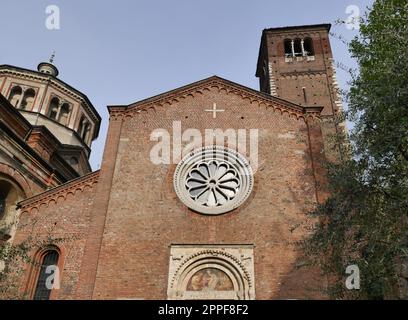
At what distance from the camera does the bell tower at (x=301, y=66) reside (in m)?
→ 20.6

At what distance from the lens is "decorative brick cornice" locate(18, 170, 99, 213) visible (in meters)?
13.6

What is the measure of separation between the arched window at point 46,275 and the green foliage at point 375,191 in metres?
7.95

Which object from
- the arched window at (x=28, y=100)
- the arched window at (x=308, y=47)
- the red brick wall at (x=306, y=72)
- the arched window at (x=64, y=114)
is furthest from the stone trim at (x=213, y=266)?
the arched window at (x=28, y=100)

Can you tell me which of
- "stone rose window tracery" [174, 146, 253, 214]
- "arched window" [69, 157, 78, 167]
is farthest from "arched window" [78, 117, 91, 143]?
"stone rose window tracery" [174, 146, 253, 214]

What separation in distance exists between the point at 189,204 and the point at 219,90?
17.2ft

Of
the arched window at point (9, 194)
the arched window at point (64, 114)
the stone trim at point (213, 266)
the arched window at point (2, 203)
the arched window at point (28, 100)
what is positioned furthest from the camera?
the arched window at point (64, 114)

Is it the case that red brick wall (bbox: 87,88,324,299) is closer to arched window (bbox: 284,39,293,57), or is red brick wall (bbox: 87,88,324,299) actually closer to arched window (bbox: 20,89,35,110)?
arched window (bbox: 284,39,293,57)

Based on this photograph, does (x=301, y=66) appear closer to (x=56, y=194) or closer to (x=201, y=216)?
(x=201, y=216)

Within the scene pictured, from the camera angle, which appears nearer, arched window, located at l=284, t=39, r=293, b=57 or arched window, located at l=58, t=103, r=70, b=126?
arched window, located at l=284, t=39, r=293, b=57

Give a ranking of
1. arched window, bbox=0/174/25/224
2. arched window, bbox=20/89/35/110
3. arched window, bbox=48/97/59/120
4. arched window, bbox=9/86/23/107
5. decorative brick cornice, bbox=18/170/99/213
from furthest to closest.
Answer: arched window, bbox=48/97/59/120
arched window, bbox=20/89/35/110
arched window, bbox=9/86/23/107
arched window, bbox=0/174/25/224
decorative brick cornice, bbox=18/170/99/213

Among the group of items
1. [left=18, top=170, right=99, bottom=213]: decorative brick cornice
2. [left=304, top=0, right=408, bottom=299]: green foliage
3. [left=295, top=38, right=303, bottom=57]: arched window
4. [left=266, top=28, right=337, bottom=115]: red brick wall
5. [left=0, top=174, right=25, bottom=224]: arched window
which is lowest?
[left=304, top=0, right=408, bottom=299]: green foliage

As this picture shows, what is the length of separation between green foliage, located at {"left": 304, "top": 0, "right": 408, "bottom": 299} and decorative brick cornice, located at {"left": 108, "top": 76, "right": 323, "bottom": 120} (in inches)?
247

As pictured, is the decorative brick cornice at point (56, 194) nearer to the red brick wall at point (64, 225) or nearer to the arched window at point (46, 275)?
the red brick wall at point (64, 225)

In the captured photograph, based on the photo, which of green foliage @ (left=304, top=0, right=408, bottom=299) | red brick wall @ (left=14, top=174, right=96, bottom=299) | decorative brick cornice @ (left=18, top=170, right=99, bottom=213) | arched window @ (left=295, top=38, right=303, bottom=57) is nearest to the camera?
green foliage @ (left=304, top=0, right=408, bottom=299)
